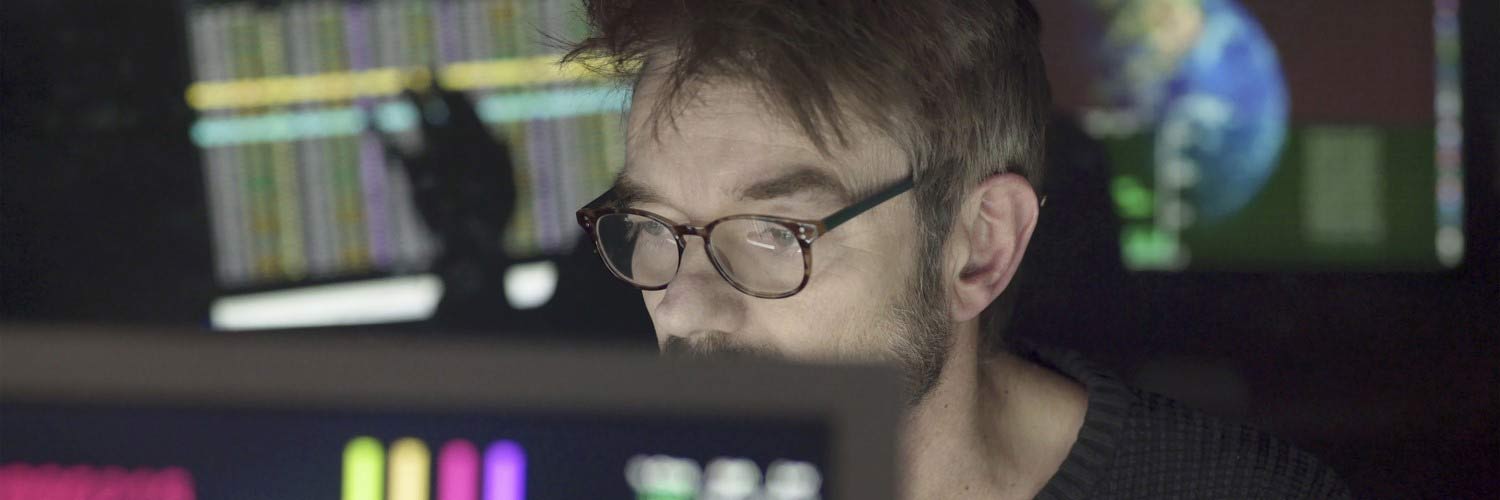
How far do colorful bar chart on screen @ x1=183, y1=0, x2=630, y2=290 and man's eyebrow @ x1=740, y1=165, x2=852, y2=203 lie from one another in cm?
119

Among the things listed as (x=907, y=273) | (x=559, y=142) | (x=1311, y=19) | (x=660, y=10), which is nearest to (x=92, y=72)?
(x=559, y=142)

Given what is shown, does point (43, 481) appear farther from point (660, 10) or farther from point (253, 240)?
point (253, 240)

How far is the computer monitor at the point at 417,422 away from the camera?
500 millimetres

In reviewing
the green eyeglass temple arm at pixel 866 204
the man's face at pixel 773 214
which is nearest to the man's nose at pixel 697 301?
the man's face at pixel 773 214

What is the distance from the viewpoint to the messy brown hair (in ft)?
4.24

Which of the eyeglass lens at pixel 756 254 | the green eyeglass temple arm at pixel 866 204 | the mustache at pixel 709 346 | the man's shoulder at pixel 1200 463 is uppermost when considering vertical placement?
the green eyeglass temple arm at pixel 866 204

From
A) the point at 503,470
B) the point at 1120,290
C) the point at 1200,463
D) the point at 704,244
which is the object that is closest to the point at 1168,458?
the point at 1200,463

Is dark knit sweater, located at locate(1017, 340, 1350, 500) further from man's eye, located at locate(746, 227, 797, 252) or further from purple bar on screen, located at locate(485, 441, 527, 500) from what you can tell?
purple bar on screen, located at locate(485, 441, 527, 500)

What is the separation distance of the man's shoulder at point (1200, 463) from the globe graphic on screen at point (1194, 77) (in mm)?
837

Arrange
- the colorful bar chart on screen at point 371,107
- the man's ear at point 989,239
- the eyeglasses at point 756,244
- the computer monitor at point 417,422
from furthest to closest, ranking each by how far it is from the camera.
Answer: the colorful bar chart on screen at point 371,107 → the man's ear at point 989,239 → the eyeglasses at point 756,244 → the computer monitor at point 417,422

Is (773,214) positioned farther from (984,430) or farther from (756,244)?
(984,430)

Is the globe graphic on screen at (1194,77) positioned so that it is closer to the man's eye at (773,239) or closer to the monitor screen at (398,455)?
the man's eye at (773,239)

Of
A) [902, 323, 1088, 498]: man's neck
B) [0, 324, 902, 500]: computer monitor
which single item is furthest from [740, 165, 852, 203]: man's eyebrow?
[0, 324, 902, 500]: computer monitor

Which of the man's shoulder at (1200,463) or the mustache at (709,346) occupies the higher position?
the mustache at (709,346)
